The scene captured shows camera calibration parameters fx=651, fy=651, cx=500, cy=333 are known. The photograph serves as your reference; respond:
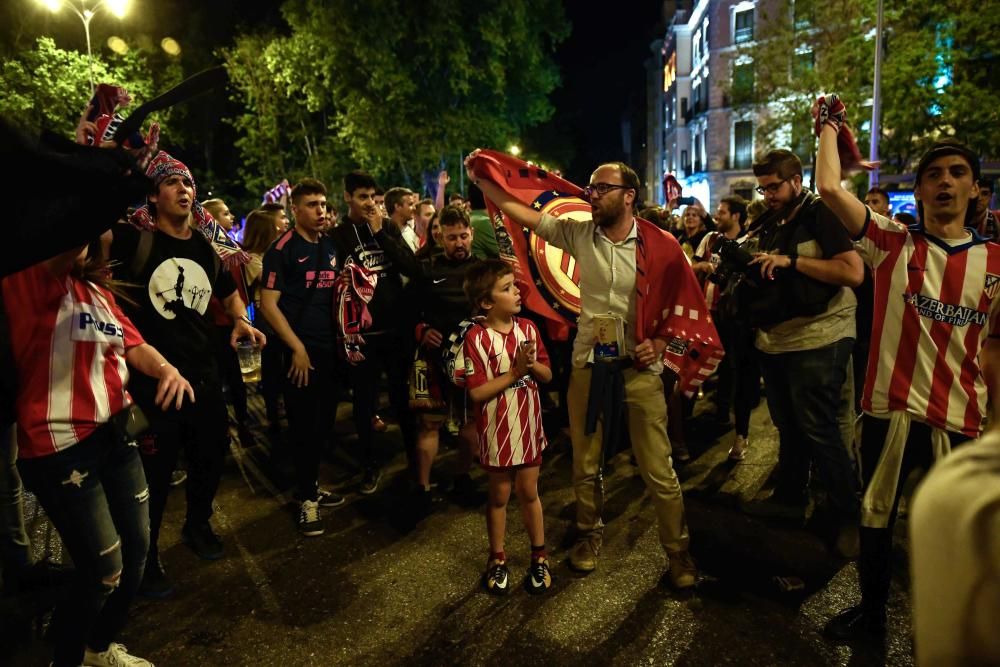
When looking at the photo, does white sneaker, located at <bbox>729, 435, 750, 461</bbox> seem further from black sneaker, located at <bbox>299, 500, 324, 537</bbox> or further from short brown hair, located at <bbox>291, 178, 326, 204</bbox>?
short brown hair, located at <bbox>291, 178, 326, 204</bbox>

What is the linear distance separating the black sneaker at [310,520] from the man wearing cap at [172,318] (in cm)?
68

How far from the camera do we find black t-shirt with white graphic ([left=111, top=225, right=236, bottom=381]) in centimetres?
340

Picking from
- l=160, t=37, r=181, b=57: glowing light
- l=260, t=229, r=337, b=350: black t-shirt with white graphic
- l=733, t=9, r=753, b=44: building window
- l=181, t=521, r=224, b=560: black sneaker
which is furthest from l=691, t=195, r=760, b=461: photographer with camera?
l=733, t=9, r=753, b=44: building window

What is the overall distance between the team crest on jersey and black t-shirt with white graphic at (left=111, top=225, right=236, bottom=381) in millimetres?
3823

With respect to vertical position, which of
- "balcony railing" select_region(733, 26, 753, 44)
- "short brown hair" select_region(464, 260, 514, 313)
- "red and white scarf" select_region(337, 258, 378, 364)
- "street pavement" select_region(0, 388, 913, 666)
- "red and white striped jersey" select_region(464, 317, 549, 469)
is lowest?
"street pavement" select_region(0, 388, 913, 666)

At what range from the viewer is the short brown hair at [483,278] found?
11.3 ft

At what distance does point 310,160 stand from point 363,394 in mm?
23674

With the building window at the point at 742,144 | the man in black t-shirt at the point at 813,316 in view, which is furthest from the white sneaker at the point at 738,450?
the building window at the point at 742,144

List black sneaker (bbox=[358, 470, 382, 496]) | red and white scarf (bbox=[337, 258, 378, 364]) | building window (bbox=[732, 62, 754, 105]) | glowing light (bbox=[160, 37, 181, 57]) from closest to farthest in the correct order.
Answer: red and white scarf (bbox=[337, 258, 378, 364]), black sneaker (bbox=[358, 470, 382, 496]), building window (bbox=[732, 62, 754, 105]), glowing light (bbox=[160, 37, 181, 57])

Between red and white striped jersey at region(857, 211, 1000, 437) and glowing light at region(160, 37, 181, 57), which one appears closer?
red and white striped jersey at region(857, 211, 1000, 437)

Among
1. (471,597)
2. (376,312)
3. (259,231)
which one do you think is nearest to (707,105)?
(259,231)

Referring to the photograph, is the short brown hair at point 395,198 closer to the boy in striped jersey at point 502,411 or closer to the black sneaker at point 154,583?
the boy in striped jersey at point 502,411

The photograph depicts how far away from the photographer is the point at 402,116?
859 inches

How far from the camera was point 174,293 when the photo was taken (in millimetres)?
3516
